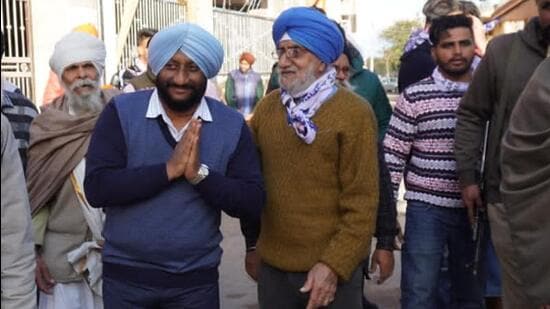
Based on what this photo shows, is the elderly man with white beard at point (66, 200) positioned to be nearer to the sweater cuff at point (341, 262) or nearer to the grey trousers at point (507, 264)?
the sweater cuff at point (341, 262)

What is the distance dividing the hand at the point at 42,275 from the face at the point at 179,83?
118 cm

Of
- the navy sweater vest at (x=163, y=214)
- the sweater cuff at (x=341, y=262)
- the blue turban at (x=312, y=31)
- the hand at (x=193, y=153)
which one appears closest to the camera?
the hand at (x=193, y=153)

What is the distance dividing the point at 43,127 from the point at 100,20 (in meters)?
8.48

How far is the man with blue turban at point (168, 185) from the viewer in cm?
297

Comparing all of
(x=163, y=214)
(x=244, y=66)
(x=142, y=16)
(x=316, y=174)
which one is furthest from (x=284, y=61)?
(x=142, y=16)

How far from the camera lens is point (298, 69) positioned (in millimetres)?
3328

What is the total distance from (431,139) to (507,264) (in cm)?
131

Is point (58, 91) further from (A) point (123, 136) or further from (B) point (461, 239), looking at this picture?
(B) point (461, 239)

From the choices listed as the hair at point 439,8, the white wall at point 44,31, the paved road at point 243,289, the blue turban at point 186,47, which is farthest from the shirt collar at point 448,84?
the white wall at point 44,31

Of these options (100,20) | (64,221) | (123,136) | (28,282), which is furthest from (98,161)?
(100,20)

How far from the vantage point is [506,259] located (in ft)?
10.4

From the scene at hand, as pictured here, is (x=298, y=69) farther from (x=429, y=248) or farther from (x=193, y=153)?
(x=429, y=248)

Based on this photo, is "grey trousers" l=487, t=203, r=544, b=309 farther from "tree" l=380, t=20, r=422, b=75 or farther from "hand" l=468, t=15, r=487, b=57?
"tree" l=380, t=20, r=422, b=75

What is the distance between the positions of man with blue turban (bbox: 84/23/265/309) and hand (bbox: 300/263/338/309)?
0.35 m
